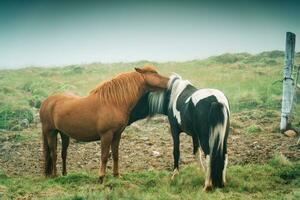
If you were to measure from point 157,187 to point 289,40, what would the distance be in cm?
540

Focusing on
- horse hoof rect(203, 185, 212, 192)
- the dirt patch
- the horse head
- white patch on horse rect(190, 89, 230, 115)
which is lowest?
the dirt patch

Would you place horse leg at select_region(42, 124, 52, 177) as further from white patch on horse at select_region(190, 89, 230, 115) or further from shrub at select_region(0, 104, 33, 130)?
shrub at select_region(0, 104, 33, 130)

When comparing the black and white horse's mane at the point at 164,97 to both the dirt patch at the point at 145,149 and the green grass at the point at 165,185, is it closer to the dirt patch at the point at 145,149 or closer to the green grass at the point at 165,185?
the green grass at the point at 165,185

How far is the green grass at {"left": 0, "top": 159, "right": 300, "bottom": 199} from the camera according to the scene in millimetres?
6018

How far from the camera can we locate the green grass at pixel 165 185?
19.7 ft

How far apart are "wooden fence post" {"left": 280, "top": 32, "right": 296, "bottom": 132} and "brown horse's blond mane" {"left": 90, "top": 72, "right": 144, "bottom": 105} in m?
4.28

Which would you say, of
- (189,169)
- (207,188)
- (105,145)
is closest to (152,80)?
(105,145)

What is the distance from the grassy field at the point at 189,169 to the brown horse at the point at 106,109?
68cm

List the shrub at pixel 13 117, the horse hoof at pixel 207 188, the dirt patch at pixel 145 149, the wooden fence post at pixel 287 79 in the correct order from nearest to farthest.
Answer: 1. the horse hoof at pixel 207 188
2. the dirt patch at pixel 145 149
3. the wooden fence post at pixel 287 79
4. the shrub at pixel 13 117

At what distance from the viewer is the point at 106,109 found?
682 centimetres

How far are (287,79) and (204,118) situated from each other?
4501 millimetres

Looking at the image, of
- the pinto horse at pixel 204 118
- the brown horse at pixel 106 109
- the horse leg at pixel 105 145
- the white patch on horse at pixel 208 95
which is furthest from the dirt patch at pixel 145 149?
the white patch on horse at pixel 208 95

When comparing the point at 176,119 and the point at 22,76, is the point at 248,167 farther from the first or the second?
the point at 22,76

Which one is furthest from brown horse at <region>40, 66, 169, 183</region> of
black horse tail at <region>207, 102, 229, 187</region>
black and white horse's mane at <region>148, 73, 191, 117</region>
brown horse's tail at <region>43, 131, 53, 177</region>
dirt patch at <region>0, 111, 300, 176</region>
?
black horse tail at <region>207, 102, 229, 187</region>
